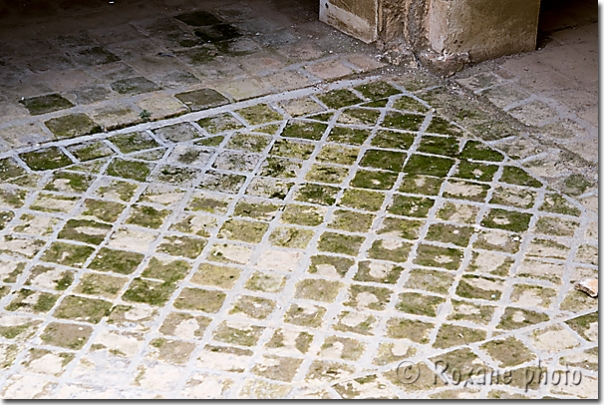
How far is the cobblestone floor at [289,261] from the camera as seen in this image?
3961 millimetres

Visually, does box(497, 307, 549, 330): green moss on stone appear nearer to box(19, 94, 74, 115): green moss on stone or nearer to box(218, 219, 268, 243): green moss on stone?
box(218, 219, 268, 243): green moss on stone

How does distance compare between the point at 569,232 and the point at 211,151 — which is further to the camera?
the point at 211,151

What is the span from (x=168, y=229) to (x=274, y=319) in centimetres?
90

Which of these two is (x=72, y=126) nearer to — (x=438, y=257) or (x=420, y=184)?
(x=420, y=184)

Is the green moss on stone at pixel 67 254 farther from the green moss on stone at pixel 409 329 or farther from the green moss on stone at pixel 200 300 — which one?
the green moss on stone at pixel 409 329

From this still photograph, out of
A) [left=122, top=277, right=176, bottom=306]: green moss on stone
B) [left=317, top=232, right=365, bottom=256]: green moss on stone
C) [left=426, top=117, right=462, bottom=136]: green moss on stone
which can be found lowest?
[left=426, top=117, right=462, bottom=136]: green moss on stone

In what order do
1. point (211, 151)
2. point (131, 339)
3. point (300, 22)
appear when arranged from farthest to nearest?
point (300, 22) → point (211, 151) → point (131, 339)

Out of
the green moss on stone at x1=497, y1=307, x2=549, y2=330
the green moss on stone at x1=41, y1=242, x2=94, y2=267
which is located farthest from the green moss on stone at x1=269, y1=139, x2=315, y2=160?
the green moss on stone at x1=497, y1=307, x2=549, y2=330

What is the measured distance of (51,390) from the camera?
12.6 feet

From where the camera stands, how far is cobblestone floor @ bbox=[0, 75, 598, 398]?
3.96m

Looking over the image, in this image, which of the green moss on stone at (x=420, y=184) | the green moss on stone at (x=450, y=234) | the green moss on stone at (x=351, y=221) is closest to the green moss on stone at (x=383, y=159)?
the green moss on stone at (x=420, y=184)

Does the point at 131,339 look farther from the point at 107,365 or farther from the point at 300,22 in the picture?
the point at 300,22

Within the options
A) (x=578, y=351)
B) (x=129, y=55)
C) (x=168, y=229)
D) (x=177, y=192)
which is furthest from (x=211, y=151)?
(x=578, y=351)

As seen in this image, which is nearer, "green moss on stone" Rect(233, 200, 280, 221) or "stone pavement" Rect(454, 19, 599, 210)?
"green moss on stone" Rect(233, 200, 280, 221)
